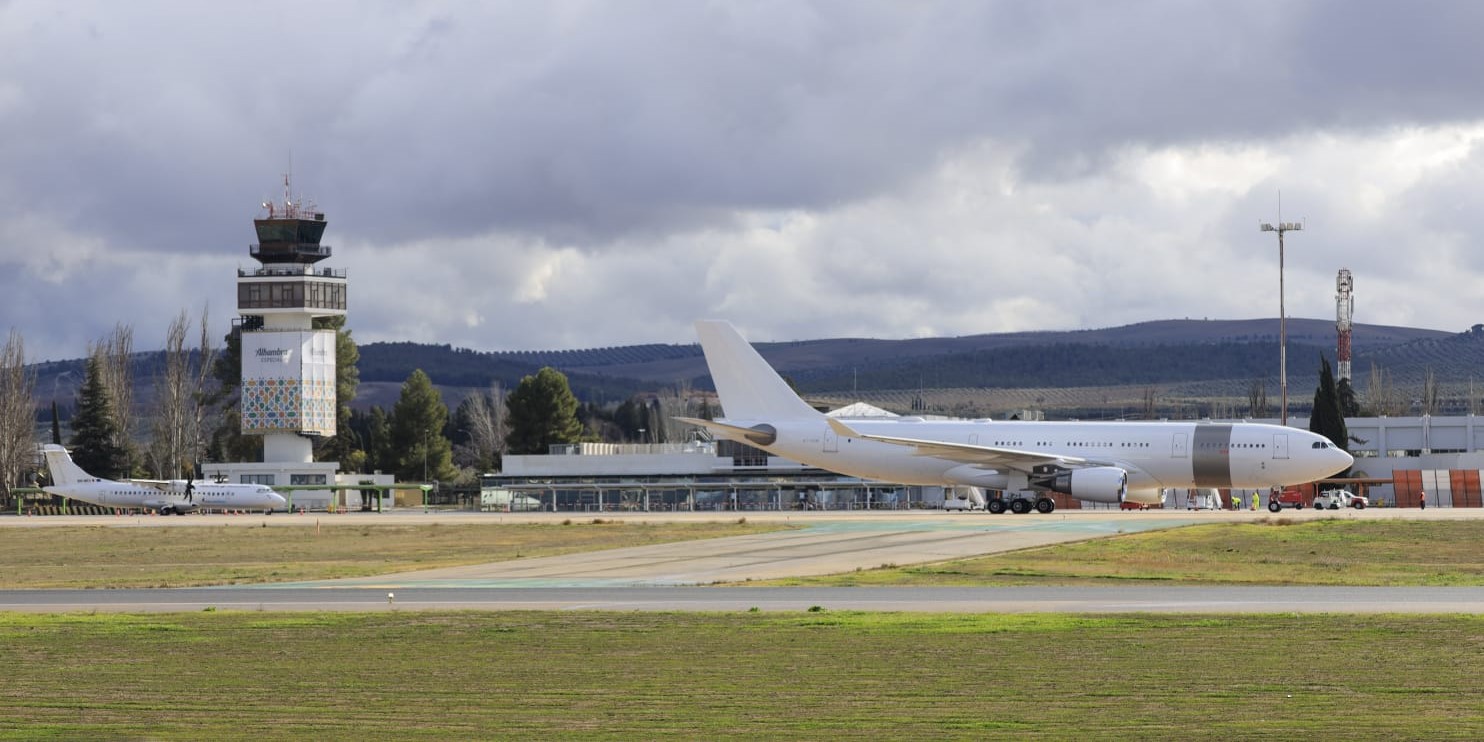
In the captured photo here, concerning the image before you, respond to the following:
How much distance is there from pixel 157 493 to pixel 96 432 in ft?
127

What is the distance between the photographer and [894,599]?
97.9ft

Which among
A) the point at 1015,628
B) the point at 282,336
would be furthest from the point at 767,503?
the point at 1015,628

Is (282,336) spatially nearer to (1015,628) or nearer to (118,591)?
(118,591)

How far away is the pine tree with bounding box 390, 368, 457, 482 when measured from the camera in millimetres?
153250

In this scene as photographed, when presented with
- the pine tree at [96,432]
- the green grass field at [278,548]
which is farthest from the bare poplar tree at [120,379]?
the green grass field at [278,548]

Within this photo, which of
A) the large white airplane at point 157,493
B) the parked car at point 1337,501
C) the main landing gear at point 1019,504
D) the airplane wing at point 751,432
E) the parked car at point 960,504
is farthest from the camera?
the large white airplane at point 157,493

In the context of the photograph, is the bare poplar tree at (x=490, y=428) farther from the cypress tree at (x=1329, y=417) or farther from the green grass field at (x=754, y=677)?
the green grass field at (x=754, y=677)

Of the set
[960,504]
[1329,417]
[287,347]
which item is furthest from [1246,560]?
[287,347]

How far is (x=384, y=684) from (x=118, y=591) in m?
18.6

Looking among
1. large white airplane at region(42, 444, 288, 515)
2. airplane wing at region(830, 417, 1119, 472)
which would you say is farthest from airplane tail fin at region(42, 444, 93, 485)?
airplane wing at region(830, 417, 1119, 472)

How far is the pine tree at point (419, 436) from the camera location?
153 m

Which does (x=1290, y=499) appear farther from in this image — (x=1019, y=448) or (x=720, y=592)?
(x=720, y=592)

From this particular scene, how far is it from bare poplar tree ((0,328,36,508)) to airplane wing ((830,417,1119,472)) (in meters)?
90.3

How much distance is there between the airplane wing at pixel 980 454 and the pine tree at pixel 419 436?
88.6 metres
